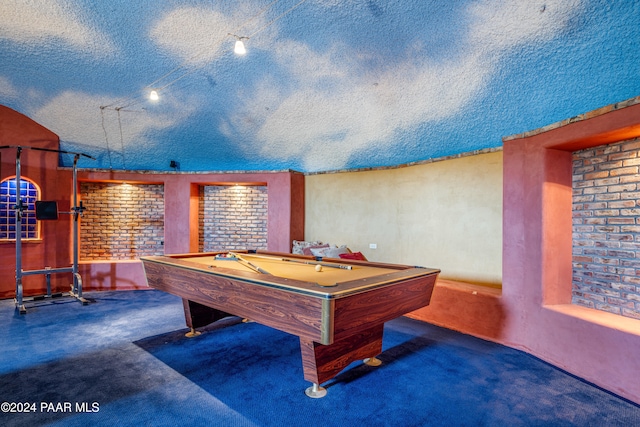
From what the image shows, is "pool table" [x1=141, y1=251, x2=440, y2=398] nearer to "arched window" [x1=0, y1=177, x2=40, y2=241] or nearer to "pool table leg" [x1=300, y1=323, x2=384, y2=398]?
"pool table leg" [x1=300, y1=323, x2=384, y2=398]

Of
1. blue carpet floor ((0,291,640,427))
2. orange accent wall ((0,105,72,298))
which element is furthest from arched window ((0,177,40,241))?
blue carpet floor ((0,291,640,427))

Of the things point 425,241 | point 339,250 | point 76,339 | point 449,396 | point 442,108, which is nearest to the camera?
point 449,396

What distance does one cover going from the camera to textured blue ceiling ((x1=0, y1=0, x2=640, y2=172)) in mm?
2738

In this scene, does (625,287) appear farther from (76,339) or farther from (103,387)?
Answer: (76,339)

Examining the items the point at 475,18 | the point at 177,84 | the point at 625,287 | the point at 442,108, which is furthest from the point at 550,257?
the point at 177,84

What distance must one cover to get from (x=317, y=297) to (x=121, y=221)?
19.4 feet

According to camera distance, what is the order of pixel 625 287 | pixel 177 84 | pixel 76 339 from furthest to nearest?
pixel 177 84 < pixel 76 339 < pixel 625 287

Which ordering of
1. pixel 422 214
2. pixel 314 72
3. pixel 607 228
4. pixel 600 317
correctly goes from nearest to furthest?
1. pixel 600 317
2. pixel 607 228
3. pixel 314 72
4. pixel 422 214

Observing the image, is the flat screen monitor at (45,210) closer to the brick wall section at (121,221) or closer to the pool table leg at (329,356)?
the brick wall section at (121,221)

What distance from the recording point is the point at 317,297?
1929mm

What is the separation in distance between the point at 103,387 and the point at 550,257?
13.3ft

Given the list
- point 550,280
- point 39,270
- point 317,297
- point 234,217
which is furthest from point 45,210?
point 550,280

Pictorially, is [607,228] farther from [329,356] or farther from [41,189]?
[41,189]

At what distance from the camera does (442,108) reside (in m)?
3.89
